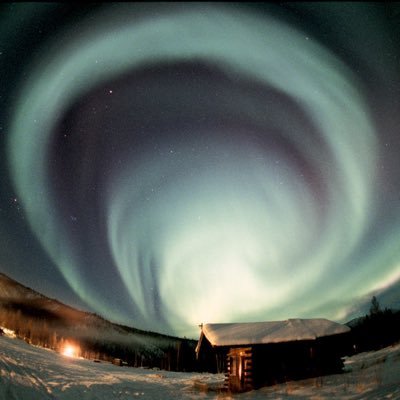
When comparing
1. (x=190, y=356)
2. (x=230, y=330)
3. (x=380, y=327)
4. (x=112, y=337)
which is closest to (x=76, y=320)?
(x=112, y=337)

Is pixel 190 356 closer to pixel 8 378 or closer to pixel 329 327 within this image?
pixel 329 327

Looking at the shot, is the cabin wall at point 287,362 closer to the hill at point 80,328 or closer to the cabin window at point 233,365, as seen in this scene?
the cabin window at point 233,365

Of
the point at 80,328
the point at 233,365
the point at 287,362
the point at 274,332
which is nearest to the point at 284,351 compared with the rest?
the point at 287,362

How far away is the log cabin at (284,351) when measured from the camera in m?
17.4

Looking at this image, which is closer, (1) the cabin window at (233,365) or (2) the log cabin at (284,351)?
(2) the log cabin at (284,351)

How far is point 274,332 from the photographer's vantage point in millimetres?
17969

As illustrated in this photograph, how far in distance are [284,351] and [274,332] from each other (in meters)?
1.24

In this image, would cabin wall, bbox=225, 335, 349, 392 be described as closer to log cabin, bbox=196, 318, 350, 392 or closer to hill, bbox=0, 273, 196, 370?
log cabin, bbox=196, 318, 350, 392

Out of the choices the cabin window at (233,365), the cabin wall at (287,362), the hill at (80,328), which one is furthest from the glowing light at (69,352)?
the hill at (80,328)

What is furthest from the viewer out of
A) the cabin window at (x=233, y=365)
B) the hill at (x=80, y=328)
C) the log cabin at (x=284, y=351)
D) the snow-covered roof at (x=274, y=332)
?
the hill at (x=80, y=328)

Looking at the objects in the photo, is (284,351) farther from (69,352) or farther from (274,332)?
(69,352)

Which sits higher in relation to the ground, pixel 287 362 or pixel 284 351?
pixel 284 351

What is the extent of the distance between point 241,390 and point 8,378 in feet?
37.6

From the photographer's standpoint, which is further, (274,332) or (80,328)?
(80,328)
